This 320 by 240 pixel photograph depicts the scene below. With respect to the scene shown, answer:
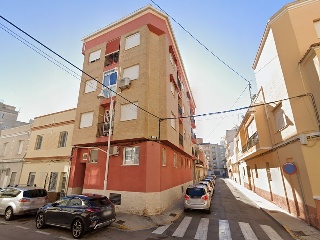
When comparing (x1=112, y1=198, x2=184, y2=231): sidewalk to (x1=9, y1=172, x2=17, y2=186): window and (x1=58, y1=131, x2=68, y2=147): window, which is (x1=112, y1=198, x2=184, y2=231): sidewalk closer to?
Result: (x1=58, y1=131, x2=68, y2=147): window

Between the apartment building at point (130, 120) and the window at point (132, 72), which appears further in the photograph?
the window at point (132, 72)

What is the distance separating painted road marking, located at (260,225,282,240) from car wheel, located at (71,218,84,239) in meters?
8.20

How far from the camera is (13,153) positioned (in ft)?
69.8

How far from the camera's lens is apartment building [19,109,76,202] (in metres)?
16.4

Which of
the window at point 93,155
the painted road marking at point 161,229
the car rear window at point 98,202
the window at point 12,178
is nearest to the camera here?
the car rear window at point 98,202

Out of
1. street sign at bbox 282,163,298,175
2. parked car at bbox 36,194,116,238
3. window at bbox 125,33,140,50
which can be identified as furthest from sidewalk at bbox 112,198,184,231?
window at bbox 125,33,140,50

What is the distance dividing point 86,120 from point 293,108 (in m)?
14.8

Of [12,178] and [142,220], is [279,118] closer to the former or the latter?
[142,220]

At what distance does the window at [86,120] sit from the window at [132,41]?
21.4ft

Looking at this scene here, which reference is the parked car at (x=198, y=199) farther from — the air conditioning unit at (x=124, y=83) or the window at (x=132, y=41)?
the window at (x=132, y=41)

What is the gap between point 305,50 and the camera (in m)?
11.1

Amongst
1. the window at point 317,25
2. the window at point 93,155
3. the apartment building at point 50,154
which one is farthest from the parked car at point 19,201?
the window at point 317,25

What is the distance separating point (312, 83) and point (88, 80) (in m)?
16.3

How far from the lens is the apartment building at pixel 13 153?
65.6 ft
